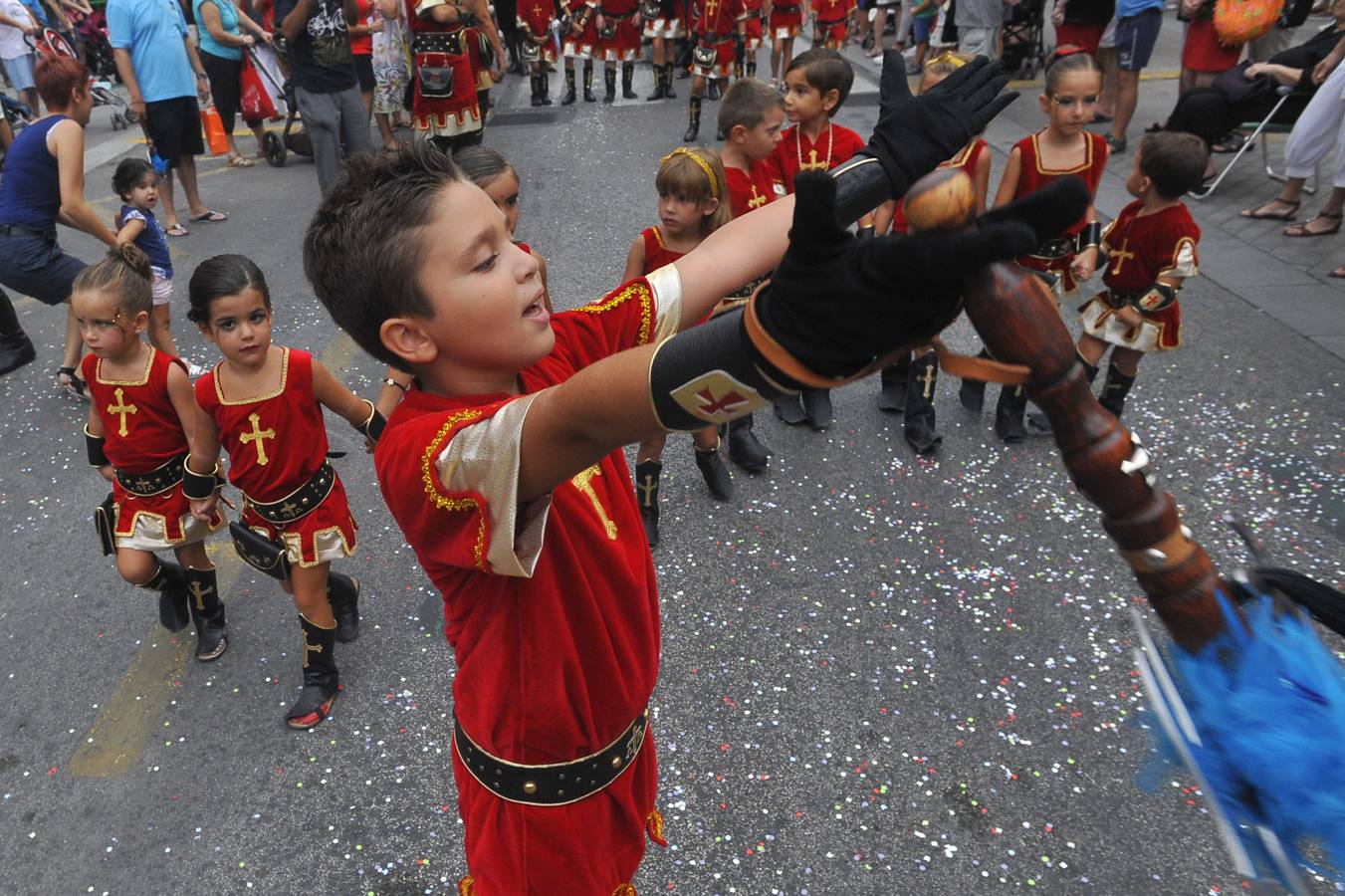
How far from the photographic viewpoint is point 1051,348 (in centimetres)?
97

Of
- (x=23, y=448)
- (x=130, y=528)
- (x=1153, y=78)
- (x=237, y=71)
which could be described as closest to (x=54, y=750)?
(x=130, y=528)

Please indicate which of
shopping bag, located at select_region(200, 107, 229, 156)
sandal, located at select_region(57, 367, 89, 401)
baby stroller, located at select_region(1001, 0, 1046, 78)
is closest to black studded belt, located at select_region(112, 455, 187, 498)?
sandal, located at select_region(57, 367, 89, 401)

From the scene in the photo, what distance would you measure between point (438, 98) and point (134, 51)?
242 centimetres

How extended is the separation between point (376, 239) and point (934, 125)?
0.91 metres

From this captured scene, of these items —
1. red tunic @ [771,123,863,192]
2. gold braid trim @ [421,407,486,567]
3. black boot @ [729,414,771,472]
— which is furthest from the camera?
red tunic @ [771,123,863,192]

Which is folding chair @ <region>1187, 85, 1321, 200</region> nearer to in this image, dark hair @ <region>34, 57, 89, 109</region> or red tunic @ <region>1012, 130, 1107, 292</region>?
red tunic @ <region>1012, 130, 1107, 292</region>

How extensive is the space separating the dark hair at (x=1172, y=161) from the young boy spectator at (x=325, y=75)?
563 cm

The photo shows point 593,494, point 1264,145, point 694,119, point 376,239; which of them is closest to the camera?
point 376,239

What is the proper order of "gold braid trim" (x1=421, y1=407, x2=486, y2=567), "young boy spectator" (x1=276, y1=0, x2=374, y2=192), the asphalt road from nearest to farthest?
"gold braid trim" (x1=421, y1=407, x2=486, y2=567) < the asphalt road < "young boy spectator" (x1=276, y1=0, x2=374, y2=192)

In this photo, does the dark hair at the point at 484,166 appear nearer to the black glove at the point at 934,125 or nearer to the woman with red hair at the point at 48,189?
the black glove at the point at 934,125

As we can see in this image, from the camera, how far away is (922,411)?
15.1 feet

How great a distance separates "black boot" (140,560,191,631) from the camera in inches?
139

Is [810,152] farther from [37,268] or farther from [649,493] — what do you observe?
[37,268]

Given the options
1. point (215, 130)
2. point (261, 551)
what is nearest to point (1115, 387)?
point (261, 551)
